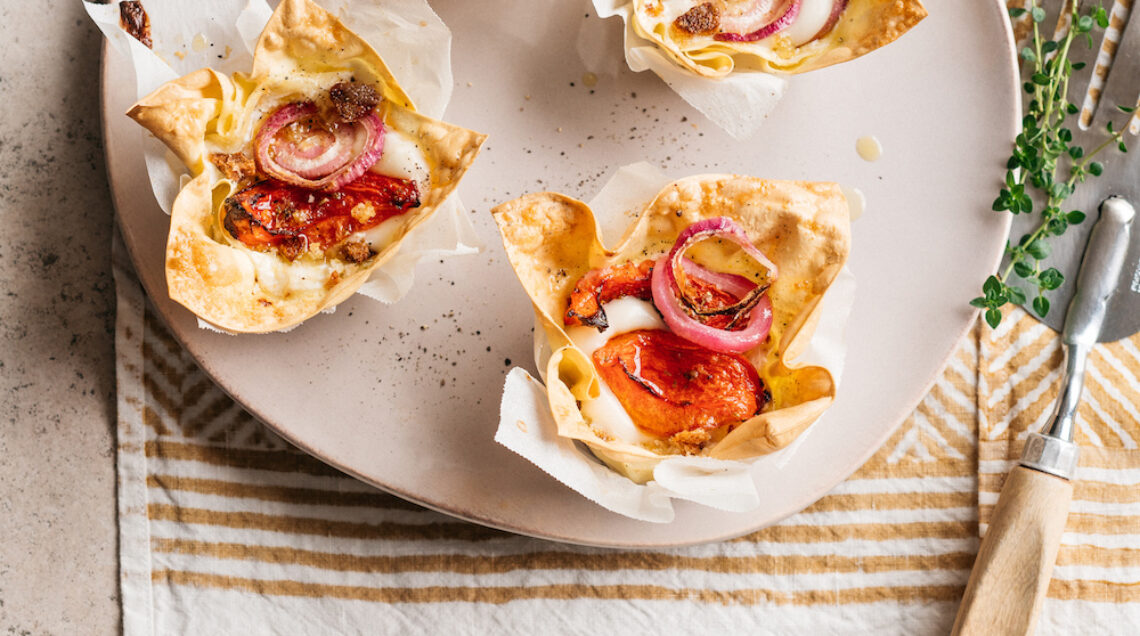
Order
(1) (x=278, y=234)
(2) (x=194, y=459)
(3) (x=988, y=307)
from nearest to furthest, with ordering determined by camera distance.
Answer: (1) (x=278, y=234) < (3) (x=988, y=307) < (2) (x=194, y=459)

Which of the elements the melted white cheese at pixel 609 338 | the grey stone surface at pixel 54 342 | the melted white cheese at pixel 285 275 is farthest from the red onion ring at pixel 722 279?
the grey stone surface at pixel 54 342

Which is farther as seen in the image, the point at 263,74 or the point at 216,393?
the point at 216,393

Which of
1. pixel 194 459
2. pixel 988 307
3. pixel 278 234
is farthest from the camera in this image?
pixel 194 459

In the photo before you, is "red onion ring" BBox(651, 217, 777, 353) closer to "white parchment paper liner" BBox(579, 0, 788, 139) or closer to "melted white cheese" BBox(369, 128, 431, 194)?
"white parchment paper liner" BBox(579, 0, 788, 139)

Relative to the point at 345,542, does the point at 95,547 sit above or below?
below

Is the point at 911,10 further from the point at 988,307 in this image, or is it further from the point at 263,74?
the point at 263,74

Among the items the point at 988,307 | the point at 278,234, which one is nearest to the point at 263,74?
the point at 278,234

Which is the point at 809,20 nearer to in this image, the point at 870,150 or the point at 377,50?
the point at 870,150

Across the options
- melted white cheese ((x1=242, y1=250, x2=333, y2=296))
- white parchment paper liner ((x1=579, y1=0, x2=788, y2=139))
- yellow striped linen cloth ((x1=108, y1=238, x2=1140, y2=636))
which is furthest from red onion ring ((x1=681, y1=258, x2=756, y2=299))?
melted white cheese ((x1=242, y1=250, x2=333, y2=296))

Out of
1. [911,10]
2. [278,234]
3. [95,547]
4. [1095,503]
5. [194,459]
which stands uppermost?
[911,10]
